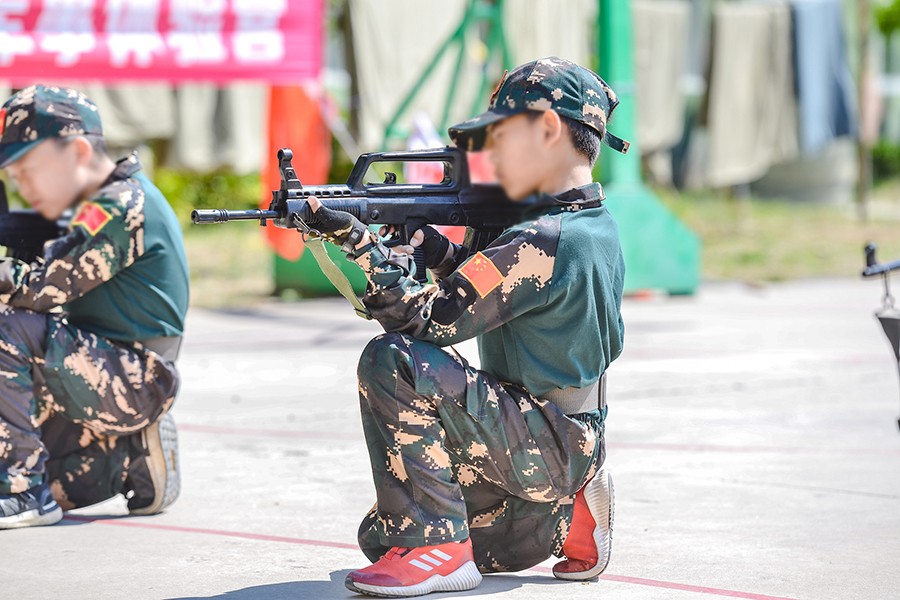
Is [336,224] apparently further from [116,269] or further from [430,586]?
[116,269]

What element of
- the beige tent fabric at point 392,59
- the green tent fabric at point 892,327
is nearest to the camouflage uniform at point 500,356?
the green tent fabric at point 892,327

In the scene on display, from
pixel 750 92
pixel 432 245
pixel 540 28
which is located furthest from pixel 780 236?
pixel 432 245

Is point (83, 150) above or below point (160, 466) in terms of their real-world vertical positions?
above

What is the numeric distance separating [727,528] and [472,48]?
34.0ft

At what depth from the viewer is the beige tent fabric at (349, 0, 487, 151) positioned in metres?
12.1

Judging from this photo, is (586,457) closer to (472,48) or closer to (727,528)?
(727,528)

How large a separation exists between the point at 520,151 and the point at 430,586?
3.69 ft

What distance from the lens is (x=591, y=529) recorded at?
374 cm

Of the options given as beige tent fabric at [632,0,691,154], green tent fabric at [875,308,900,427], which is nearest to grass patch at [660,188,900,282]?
beige tent fabric at [632,0,691,154]

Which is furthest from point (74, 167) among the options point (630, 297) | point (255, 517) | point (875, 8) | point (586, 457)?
point (875, 8)

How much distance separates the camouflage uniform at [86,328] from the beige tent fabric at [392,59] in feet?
24.7

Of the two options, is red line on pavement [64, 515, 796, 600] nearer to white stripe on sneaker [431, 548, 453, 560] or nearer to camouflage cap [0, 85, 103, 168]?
white stripe on sneaker [431, 548, 453, 560]

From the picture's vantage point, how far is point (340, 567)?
3.94 m

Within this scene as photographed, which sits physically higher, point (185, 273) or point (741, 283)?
point (185, 273)
